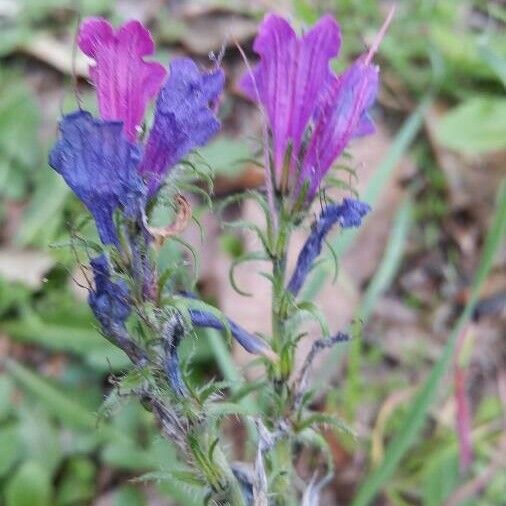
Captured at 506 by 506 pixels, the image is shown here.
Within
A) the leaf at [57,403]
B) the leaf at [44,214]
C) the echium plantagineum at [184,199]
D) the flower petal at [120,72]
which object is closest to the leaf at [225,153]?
the leaf at [44,214]

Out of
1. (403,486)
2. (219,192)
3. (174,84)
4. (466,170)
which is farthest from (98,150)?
(466,170)

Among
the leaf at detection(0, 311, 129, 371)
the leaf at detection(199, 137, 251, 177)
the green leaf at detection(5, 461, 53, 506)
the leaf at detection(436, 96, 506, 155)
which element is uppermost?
the leaf at detection(436, 96, 506, 155)

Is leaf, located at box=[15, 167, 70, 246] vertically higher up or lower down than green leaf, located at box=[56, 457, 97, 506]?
higher up

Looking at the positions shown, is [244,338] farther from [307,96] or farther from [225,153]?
[225,153]

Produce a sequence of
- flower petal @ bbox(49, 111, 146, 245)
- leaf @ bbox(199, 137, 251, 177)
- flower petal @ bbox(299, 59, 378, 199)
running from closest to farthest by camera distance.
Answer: flower petal @ bbox(49, 111, 146, 245), flower petal @ bbox(299, 59, 378, 199), leaf @ bbox(199, 137, 251, 177)

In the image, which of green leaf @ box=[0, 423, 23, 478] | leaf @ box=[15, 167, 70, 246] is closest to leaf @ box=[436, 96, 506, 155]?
leaf @ box=[15, 167, 70, 246]

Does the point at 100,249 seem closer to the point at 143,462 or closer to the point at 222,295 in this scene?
the point at 143,462

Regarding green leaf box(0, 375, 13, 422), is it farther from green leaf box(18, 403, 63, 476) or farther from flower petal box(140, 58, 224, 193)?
flower petal box(140, 58, 224, 193)
